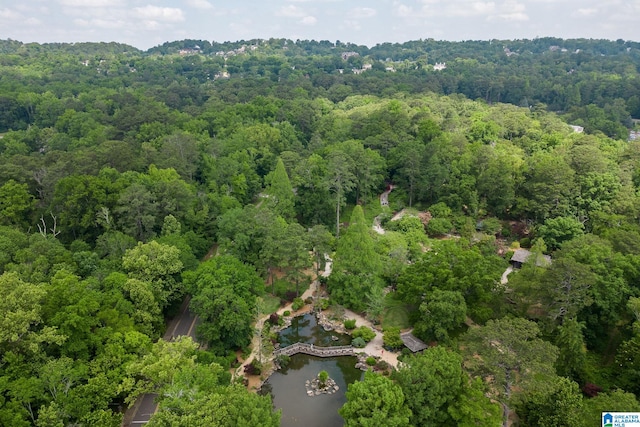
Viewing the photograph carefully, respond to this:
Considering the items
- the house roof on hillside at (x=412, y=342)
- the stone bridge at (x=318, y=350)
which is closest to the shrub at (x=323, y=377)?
the stone bridge at (x=318, y=350)

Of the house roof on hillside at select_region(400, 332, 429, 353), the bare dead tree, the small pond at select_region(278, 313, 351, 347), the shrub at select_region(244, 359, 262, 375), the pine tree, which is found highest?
the pine tree

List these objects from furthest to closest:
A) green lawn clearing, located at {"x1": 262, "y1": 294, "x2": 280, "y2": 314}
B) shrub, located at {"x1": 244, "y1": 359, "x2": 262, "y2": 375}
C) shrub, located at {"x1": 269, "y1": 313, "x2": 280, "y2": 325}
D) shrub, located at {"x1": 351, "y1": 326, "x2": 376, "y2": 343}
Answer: green lawn clearing, located at {"x1": 262, "y1": 294, "x2": 280, "y2": 314}
shrub, located at {"x1": 269, "y1": 313, "x2": 280, "y2": 325}
shrub, located at {"x1": 351, "y1": 326, "x2": 376, "y2": 343}
shrub, located at {"x1": 244, "y1": 359, "x2": 262, "y2": 375}

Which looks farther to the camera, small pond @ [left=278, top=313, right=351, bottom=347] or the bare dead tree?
the bare dead tree

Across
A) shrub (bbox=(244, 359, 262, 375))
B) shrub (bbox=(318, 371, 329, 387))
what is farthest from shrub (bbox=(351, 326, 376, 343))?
shrub (bbox=(244, 359, 262, 375))

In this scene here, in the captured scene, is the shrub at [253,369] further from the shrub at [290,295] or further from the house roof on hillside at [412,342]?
the house roof on hillside at [412,342]

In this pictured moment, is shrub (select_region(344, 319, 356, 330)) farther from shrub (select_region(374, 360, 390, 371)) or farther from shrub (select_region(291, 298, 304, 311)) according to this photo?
shrub (select_region(291, 298, 304, 311))

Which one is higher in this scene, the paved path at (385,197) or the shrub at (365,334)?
the paved path at (385,197)

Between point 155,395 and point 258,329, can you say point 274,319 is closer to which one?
point 258,329
